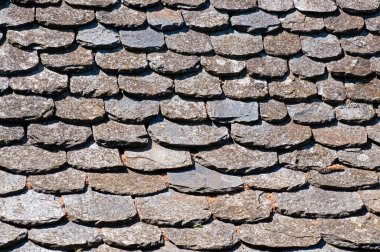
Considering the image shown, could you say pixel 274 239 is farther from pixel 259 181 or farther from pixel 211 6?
pixel 211 6

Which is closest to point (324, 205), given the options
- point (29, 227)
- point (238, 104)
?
point (238, 104)

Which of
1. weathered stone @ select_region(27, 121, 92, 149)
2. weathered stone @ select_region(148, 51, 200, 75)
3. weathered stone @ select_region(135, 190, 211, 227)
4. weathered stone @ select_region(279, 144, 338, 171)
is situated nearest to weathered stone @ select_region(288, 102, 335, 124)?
weathered stone @ select_region(279, 144, 338, 171)

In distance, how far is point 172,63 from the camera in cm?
405

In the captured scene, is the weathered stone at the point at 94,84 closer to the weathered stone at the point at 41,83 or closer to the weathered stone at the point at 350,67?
the weathered stone at the point at 41,83

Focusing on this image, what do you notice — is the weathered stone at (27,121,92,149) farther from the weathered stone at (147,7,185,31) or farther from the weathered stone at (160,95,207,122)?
the weathered stone at (147,7,185,31)

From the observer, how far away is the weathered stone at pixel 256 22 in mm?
4207

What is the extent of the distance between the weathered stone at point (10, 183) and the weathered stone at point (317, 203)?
1.06 m

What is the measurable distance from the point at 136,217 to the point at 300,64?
3.65ft

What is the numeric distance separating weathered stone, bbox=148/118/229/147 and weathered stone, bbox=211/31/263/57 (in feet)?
1.28

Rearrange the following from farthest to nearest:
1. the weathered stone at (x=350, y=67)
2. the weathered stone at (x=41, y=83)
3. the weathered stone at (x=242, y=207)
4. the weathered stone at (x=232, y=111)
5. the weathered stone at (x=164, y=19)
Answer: the weathered stone at (x=350, y=67) → the weathered stone at (x=164, y=19) → the weathered stone at (x=232, y=111) → the weathered stone at (x=41, y=83) → the weathered stone at (x=242, y=207)

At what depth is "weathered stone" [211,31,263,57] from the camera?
13.6 ft

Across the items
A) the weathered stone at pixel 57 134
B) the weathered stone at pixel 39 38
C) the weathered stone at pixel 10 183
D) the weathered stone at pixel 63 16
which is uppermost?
the weathered stone at pixel 63 16

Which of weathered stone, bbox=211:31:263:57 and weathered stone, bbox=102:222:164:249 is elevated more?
weathered stone, bbox=211:31:263:57

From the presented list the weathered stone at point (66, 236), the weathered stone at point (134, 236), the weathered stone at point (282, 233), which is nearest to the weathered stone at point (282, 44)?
the weathered stone at point (282, 233)
